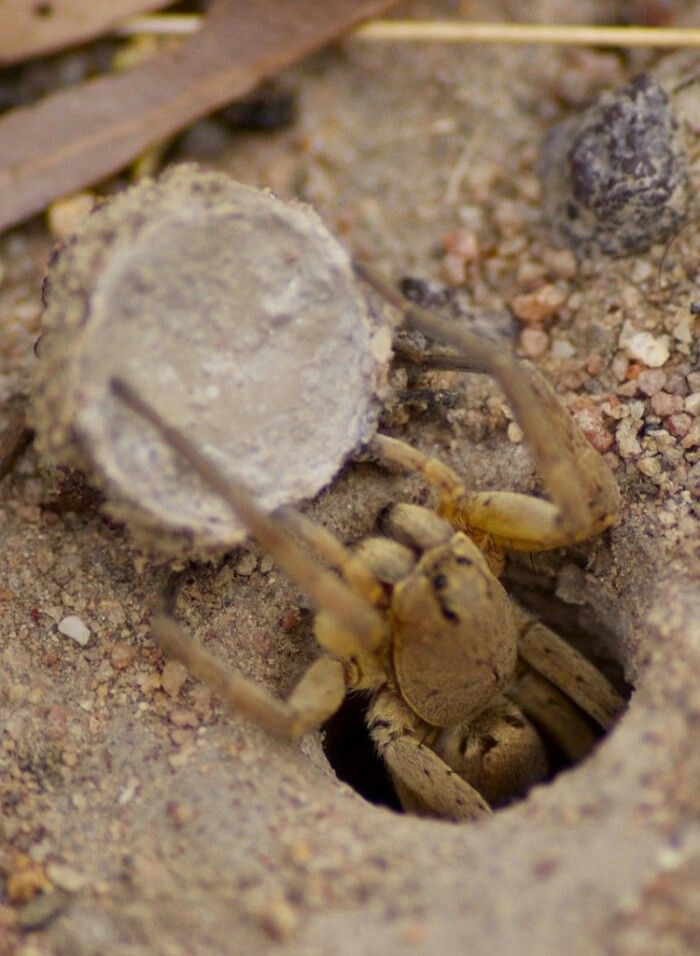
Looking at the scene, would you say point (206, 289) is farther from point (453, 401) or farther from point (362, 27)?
point (362, 27)

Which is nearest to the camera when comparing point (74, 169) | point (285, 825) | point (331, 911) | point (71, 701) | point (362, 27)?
point (331, 911)

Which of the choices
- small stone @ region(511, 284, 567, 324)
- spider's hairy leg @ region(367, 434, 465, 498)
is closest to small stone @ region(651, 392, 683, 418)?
small stone @ region(511, 284, 567, 324)

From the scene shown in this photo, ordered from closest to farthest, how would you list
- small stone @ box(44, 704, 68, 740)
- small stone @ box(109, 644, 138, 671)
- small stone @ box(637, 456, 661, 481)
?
small stone @ box(44, 704, 68, 740) → small stone @ box(109, 644, 138, 671) → small stone @ box(637, 456, 661, 481)

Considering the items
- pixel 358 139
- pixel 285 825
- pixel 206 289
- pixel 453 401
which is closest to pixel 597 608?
pixel 453 401

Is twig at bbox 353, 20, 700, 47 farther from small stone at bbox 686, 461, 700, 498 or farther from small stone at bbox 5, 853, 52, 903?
small stone at bbox 5, 853, 52, 903

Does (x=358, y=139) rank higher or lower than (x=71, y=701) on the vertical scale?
higher
